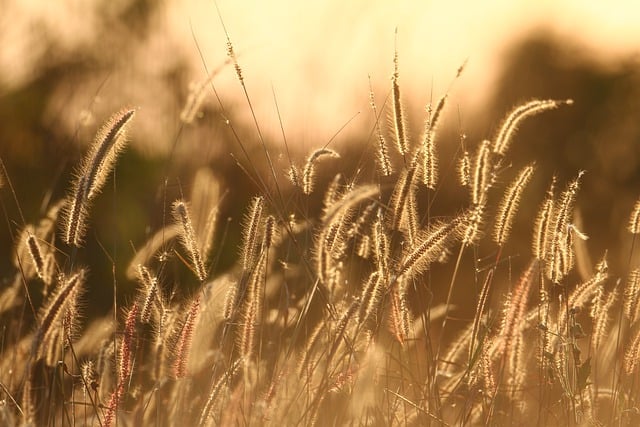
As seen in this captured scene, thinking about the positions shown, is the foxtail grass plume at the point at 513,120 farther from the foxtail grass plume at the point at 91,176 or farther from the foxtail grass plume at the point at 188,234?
the foxtail grass plume at the point at 91,176

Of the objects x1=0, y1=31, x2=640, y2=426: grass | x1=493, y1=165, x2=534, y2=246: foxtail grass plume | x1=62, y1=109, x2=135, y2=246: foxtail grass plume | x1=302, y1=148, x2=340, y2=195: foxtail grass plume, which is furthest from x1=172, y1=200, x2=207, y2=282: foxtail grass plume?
x1=493, y1=165, x2=534, y2=246: foxtail grass plume

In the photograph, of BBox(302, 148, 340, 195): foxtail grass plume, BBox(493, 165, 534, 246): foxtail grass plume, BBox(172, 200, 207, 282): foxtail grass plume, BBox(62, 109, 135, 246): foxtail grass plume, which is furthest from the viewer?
BBox(302, 148, 340, 195): foxtail grass plume

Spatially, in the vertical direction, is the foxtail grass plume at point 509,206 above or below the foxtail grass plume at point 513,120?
below

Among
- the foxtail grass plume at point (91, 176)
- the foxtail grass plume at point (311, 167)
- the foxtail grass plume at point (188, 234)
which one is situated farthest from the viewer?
the foxtail grass plume at point (311, 167)

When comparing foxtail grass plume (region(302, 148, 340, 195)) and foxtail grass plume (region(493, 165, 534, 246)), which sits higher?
foxtail grass plume (region(302, 148, 340, 195))

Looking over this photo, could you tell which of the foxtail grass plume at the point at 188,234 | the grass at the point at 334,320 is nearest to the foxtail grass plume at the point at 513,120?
the grass at the point at 334,320

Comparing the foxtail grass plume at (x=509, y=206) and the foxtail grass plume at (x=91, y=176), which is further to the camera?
the foxtail grass plume at (x=509, y=206)

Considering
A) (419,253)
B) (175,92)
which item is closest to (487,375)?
(419,253)

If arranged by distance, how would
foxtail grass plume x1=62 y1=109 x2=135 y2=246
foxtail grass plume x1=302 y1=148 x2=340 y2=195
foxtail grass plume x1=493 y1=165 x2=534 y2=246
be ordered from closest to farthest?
foxtail grass plume x1=62 y1=109 x2=135 y2=246
foxtail grass plume x1=493 y1=165 x2=534 y2=246
foxtail grass plume x1=302 y1=148 x2=340 y2=195

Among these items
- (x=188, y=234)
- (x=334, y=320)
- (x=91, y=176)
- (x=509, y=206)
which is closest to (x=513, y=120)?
(x=509, y=206)

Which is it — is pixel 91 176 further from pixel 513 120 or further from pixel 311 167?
pixel 513 120

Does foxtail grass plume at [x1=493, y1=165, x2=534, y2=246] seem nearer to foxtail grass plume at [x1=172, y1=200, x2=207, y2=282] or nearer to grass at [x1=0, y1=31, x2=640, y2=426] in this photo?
grass at [x1=0, y1=31, x2=640, y2=426]

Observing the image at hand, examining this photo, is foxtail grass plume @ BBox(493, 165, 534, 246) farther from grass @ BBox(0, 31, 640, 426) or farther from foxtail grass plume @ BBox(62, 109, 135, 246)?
foxtail grass plume @ BBox(62, 109, 135, 246)

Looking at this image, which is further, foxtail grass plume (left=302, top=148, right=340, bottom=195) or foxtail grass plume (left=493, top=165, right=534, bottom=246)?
foxtail grass plume (left=302, top=148, right=340, bottom=195)
